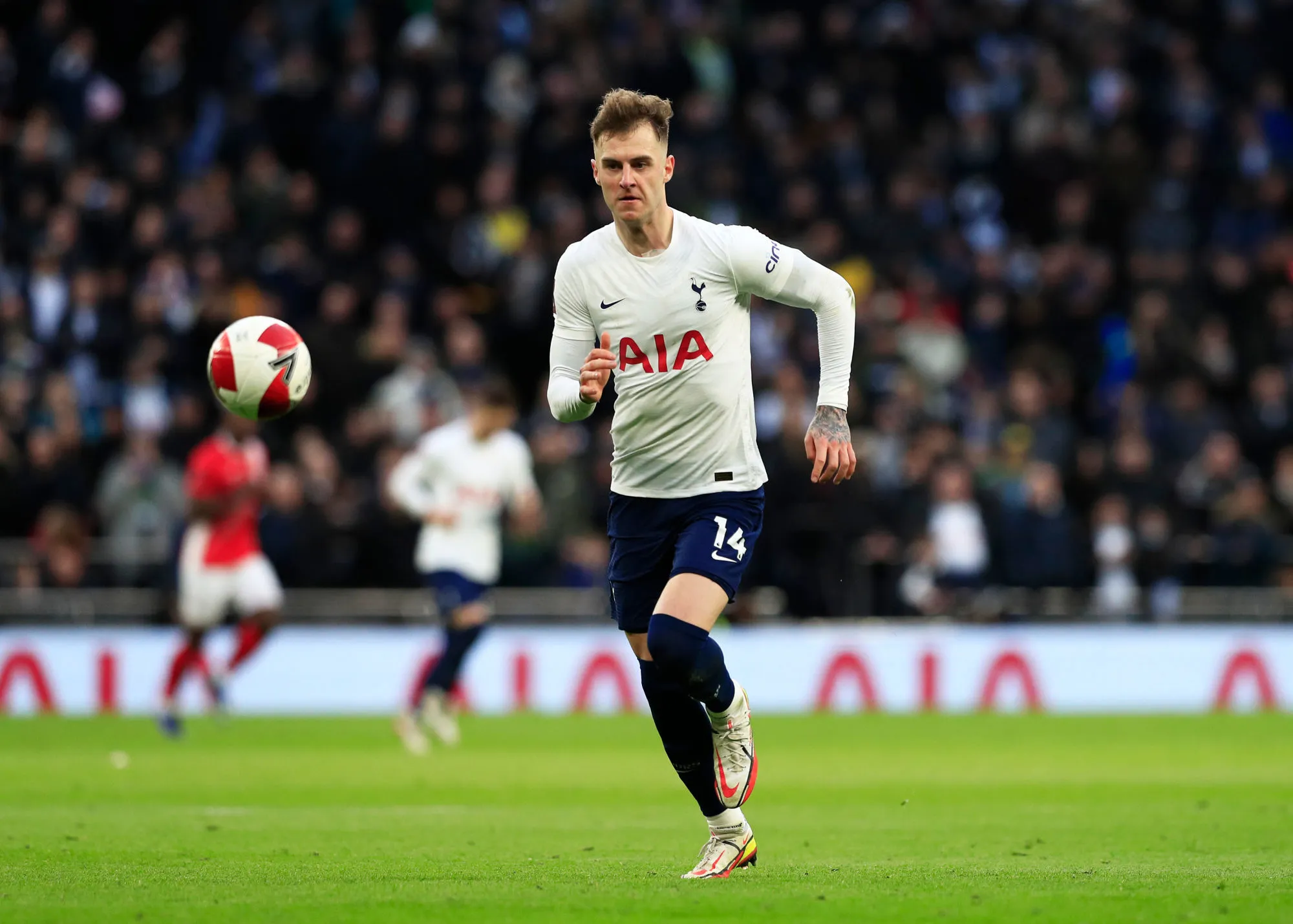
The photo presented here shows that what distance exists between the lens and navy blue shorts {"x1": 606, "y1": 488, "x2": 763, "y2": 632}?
7680 mm

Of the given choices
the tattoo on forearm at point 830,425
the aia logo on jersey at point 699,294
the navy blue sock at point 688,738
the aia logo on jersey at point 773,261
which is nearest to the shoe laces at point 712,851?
the navy blue sock at point 688,738

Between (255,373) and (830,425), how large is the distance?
3.11 metres

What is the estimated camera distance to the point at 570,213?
73.0 feet

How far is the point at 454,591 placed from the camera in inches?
641

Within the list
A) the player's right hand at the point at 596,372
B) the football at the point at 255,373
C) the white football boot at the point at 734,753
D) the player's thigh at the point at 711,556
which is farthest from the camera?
the football at the point at 255,373

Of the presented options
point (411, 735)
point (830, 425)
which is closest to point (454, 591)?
point (411, 735)

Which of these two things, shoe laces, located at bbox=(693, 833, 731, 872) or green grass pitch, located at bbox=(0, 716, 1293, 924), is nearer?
green grass pitch, located at bbox=(0, 716, 1293, 924)

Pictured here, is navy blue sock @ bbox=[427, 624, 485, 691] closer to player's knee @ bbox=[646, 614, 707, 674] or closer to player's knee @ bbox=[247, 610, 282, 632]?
player's knee @ bbox=[247, 610, 282, 632]

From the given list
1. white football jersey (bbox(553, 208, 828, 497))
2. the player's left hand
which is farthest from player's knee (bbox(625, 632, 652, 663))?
the player's left hand

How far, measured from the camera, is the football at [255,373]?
9.42 meters

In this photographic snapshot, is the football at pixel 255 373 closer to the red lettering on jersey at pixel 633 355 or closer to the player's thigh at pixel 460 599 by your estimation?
the red lettering on jersey at pixel 633 355

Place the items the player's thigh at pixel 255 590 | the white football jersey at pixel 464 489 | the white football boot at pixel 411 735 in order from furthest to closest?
1. the player's thigh at pixel 255 590
2. the white football jersey at pixel 464 489
3. the white football boot at pixel 411 735

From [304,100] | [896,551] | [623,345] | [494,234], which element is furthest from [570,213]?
[623,345]

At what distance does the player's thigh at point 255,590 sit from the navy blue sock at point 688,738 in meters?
10.0
